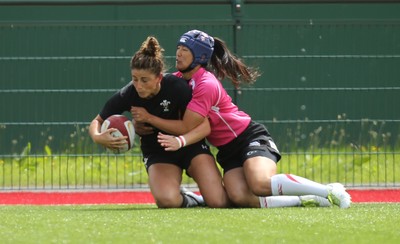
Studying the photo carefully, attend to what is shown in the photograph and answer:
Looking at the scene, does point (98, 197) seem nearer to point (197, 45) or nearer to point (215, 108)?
point (215, 108)

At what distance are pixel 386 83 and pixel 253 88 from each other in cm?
135

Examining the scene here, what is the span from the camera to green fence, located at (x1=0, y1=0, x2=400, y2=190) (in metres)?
12.6

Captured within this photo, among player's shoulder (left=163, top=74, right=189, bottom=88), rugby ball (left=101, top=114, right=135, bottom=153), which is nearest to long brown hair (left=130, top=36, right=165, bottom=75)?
player's shoulder (left=163, top=74, right=189, bottom=88)

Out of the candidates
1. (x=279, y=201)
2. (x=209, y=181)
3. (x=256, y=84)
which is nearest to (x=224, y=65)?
(x=209, y=181)

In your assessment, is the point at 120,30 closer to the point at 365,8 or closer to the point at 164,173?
the point at 164,173

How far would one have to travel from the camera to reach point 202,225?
8.15 m

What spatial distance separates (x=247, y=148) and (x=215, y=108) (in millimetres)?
419

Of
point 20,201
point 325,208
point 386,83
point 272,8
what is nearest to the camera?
point 325,208

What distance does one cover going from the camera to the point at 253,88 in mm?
12625

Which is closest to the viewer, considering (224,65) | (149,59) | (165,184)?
(149,59)

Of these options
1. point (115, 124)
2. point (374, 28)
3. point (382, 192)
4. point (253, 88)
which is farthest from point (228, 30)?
point (115, 124)

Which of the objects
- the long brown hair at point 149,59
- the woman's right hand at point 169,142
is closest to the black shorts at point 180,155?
the woman's right hand at point 169,142

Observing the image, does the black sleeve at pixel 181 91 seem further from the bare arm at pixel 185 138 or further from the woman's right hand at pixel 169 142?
the woman's right hand at pixel 169 142

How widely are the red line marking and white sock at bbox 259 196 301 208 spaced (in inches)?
72.0
